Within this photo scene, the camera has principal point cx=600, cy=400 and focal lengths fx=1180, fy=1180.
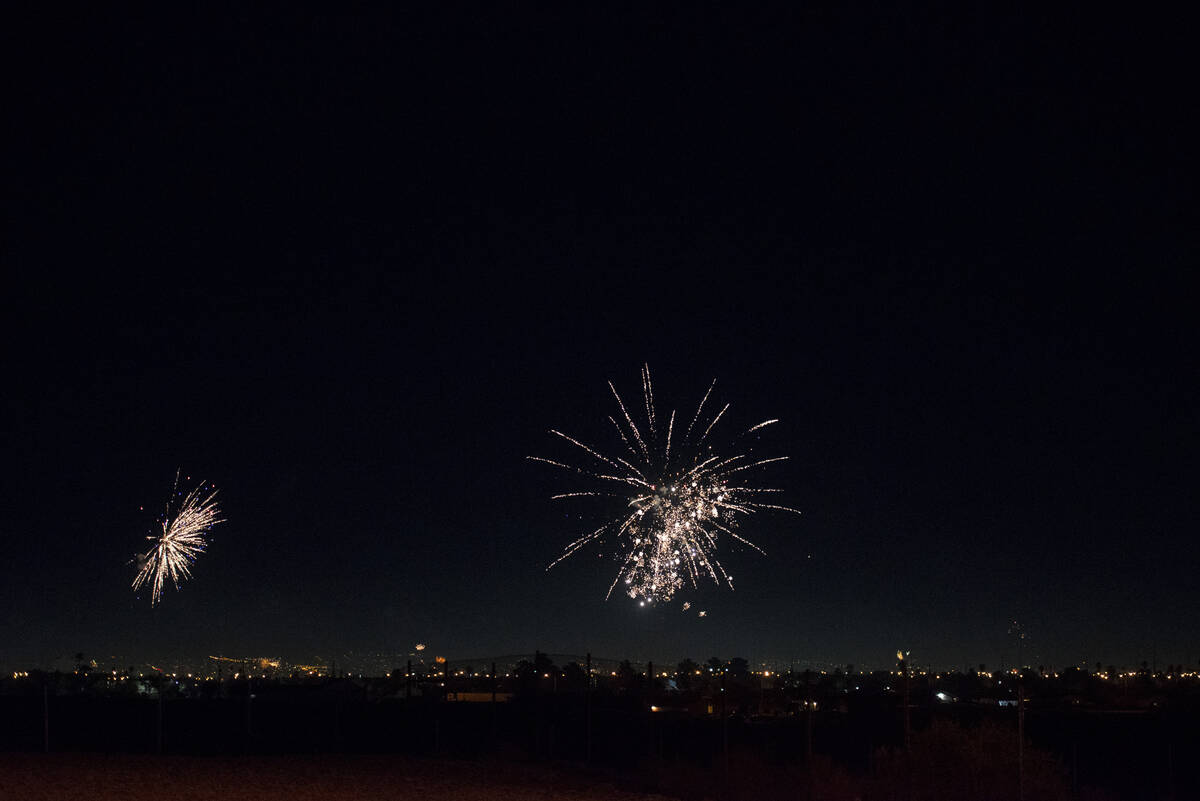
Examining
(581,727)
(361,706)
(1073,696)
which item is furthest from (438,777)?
(1073,696)

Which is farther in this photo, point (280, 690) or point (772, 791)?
point (280, 690)

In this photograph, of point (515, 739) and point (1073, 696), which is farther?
point (1073, 696)

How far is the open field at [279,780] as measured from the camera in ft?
65.2

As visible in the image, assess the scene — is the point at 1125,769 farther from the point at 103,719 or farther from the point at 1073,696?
the point at 1073,696

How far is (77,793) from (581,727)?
2193 centimetres

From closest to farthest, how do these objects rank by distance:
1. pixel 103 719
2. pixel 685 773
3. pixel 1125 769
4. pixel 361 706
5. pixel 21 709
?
pixel 685 773 < pixel 1125 769 < pixel 103 719 < pixel 21 709 < pixel 361 706

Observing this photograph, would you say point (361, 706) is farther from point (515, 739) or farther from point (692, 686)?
point (692, 686)

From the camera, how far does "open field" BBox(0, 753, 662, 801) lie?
1986 centimetres

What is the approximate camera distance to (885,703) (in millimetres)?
47531

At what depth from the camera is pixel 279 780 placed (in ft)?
72.9

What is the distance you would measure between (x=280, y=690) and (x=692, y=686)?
26.0m

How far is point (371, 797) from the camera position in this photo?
20.3m

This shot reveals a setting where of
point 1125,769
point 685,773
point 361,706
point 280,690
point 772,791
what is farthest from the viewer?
point 280,690

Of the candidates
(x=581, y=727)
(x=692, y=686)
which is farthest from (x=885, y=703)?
(x=692, y=686)
